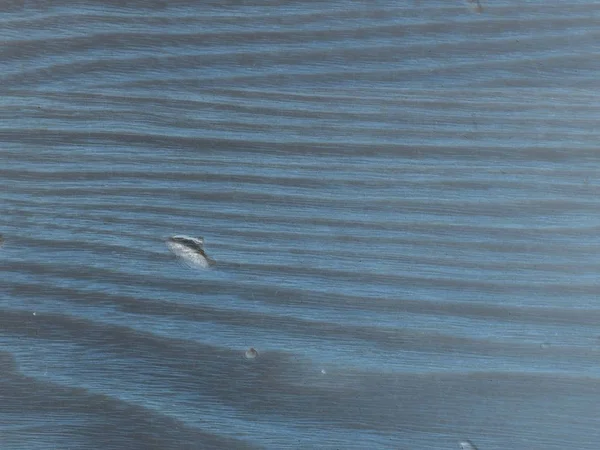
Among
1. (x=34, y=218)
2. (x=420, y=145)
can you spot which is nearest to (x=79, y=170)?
(x=34, y=218)

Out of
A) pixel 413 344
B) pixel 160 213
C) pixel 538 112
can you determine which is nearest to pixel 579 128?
pixel 538 112

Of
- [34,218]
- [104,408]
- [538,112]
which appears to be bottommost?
[104,408]

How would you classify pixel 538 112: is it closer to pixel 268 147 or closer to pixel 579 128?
pixel 579 128

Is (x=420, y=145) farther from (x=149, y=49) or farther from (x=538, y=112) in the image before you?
(x=149, y=49)

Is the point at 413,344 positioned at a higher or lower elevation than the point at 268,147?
lower

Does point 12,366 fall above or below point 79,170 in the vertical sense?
below
